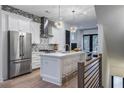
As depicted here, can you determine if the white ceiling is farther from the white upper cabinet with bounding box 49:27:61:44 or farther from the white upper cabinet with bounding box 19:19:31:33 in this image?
the white upper cabinet with bounding box 49:27:61:44

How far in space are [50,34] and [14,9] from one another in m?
2.45

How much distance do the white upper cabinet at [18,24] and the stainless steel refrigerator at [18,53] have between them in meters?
0.27

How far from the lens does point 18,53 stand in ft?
15.8

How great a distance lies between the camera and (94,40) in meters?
11.1

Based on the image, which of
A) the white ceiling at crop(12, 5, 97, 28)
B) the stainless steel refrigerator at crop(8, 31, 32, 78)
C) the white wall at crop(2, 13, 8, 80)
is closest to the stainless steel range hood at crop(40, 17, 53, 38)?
the white ceiling at crop(12, 5, 97, 28)

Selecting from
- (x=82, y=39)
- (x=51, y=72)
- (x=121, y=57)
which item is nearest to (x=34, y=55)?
(x=51, y=72)

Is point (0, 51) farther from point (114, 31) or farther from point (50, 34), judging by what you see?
point (114, 31)

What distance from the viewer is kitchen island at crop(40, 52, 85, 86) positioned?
152 inches

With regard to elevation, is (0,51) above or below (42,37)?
below

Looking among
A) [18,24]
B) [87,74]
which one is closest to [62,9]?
[18,24]

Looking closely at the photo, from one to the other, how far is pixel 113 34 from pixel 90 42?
6606mm

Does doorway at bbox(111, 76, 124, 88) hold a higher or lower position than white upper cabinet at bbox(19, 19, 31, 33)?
lower

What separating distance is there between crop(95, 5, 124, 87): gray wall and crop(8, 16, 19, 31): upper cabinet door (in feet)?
10.1

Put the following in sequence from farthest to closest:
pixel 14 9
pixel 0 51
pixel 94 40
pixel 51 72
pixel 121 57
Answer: pixel 94 40
pixel 121 57
pixel 14 9
pixel 0 51
pixel 51 72
